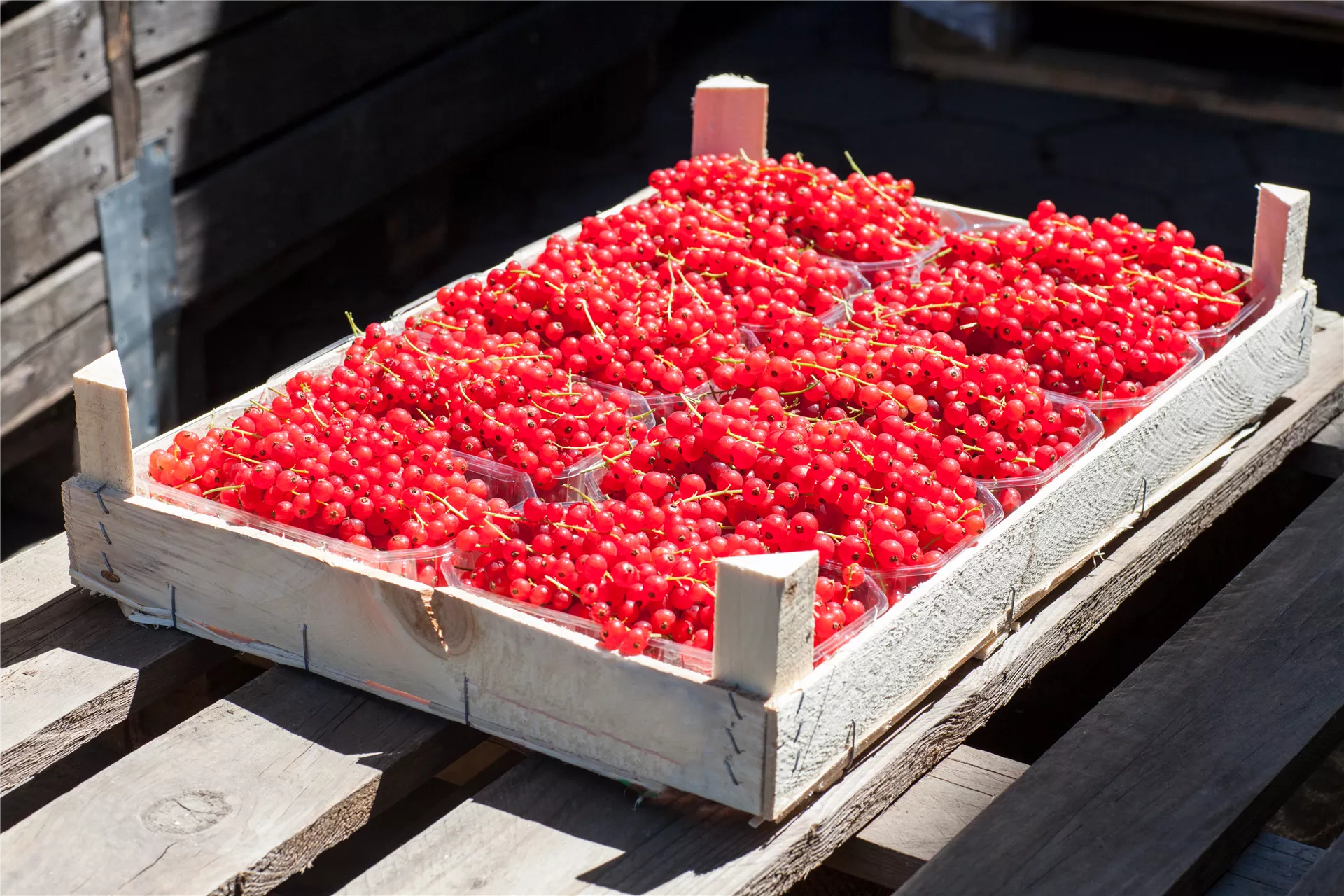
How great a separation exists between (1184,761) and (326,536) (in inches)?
36.5

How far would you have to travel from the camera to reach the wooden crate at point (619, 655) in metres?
1.46

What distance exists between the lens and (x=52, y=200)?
2898 millimetres

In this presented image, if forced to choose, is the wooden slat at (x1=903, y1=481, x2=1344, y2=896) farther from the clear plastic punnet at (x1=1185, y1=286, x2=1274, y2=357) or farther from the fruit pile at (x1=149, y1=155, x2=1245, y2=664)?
the clear plastic punnet at (x1=1185, y1=286, x2=1274, y2=357)

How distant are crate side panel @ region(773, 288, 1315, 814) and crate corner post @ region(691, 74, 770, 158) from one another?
0.90 m

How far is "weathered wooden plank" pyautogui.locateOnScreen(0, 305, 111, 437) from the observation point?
2902mm

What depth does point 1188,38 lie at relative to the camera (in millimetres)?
4730

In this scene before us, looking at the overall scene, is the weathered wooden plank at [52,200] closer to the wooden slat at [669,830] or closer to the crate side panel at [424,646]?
the crate side panel at [424,646]

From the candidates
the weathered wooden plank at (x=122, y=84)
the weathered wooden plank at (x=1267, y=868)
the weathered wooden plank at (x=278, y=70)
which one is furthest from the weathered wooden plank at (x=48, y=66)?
the weathered wooden plank at (x=1267, y=868)

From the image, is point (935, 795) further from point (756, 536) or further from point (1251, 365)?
point (1251, 365)

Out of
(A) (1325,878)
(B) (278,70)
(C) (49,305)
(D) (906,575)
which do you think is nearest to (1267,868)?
(A) (1325,878)

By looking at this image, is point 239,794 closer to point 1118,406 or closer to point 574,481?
point 574,481

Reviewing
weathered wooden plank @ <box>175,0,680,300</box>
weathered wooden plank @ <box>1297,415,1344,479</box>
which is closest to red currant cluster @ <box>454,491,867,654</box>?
weathered wooden plank @ <box>1297,415,1344,479</box>

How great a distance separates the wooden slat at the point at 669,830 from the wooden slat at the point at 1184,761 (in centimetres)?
11

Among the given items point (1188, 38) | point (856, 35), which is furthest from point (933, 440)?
point (856, 35)
